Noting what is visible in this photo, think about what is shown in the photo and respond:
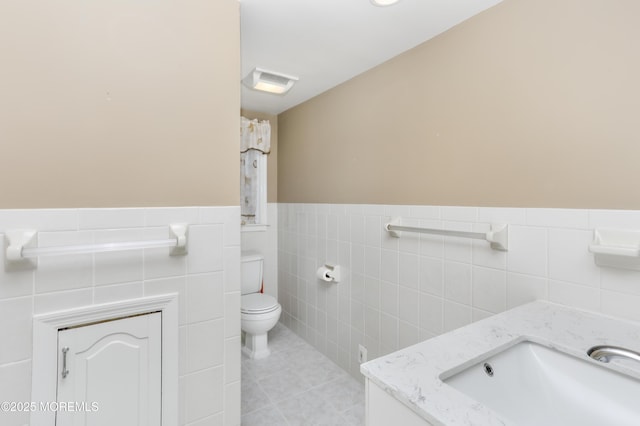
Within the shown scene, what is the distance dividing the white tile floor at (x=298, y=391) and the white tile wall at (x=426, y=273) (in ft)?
0.42

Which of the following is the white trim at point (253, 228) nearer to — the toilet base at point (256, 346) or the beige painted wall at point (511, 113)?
the toilet base at point (256, 346)

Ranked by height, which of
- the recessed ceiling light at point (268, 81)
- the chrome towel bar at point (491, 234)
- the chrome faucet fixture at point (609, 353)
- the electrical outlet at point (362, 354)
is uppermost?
the recessed ceiling light at point (268, 81)

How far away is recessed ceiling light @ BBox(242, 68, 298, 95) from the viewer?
6.70ft

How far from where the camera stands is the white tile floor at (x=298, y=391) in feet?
5.77

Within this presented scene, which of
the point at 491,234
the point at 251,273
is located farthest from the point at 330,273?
the point at 491,234

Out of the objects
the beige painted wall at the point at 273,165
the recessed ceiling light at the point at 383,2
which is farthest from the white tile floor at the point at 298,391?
the recessed ceiling light at the point at 383,2

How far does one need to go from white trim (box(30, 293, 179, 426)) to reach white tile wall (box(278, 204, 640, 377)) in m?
1.19

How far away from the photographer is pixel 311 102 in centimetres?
256

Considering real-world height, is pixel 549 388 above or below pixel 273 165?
below

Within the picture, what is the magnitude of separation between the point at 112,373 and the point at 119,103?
40.7 inches

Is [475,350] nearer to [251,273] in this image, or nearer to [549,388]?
[549,388]

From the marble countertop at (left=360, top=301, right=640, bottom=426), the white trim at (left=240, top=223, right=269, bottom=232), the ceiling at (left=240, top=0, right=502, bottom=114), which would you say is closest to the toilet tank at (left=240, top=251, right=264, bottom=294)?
the white trim at (left=240, top=223, right=269, bottom=232)

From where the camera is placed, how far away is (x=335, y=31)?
1599mm

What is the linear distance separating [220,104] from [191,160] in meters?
0.29
